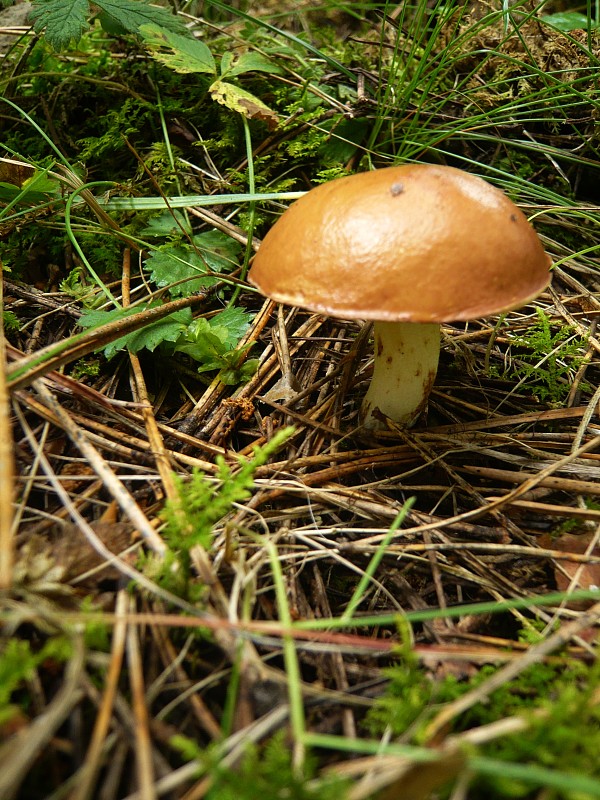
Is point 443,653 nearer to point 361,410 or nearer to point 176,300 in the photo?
point 361,410

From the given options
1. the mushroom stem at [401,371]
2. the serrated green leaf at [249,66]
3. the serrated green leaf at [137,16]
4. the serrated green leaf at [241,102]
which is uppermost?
the serrated green leaf at [137,16]

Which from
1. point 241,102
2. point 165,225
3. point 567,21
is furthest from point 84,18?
point 567,21

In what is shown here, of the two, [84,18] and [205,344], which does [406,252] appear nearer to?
[205,344]

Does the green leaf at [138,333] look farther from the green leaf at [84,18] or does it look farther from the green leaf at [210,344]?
the green leaf at [84,18]

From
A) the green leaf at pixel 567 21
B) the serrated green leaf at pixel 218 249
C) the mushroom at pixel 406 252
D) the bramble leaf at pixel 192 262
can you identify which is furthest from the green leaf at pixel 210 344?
the green leaf at pixel 567 21

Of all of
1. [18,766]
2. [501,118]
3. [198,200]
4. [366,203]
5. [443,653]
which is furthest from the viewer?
[501,118]

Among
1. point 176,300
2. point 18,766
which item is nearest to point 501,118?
point 176,300
